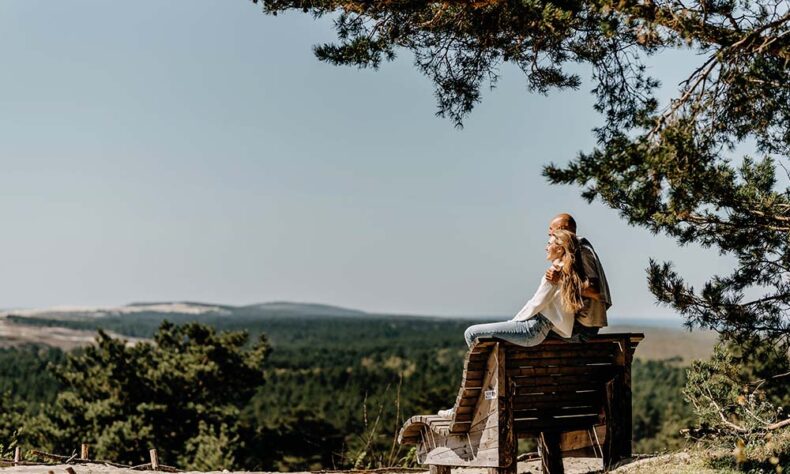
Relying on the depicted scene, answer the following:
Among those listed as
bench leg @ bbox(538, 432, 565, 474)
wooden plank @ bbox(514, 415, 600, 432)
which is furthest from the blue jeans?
bench leg @ bbox(538, 432, 565, 474)

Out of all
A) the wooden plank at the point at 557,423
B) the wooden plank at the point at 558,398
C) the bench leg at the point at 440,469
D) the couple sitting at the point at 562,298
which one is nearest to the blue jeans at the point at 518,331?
the couple sitting at the point at 562,298

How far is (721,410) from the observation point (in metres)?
7.54

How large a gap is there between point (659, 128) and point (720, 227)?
2.44m

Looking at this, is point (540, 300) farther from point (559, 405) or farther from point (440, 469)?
point (440, 469)

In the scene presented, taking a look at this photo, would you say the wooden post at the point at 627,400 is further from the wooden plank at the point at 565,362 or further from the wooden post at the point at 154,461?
the wooden post at the point at 154,461

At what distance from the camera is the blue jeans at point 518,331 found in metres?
6.17

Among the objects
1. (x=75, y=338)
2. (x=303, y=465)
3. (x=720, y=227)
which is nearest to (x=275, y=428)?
(x=303, y=465)

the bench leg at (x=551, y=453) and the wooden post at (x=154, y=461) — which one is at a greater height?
the bench leg at (x=551, y=453)

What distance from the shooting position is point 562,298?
6164 millimetres

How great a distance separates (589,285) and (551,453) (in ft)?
5.75

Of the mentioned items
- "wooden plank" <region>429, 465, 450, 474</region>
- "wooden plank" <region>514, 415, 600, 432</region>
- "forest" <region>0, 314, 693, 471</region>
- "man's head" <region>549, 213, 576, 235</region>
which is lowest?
"forest" <region>0, 314, 693, 471</region>

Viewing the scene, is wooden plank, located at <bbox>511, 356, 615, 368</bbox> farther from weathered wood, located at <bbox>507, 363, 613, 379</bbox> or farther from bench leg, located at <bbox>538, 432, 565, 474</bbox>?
bench leg, located at <bbox>538, 432, 565, 474</bbox>

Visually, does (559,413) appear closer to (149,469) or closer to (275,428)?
(149,469)

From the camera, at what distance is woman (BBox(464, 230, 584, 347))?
20.2 ft
